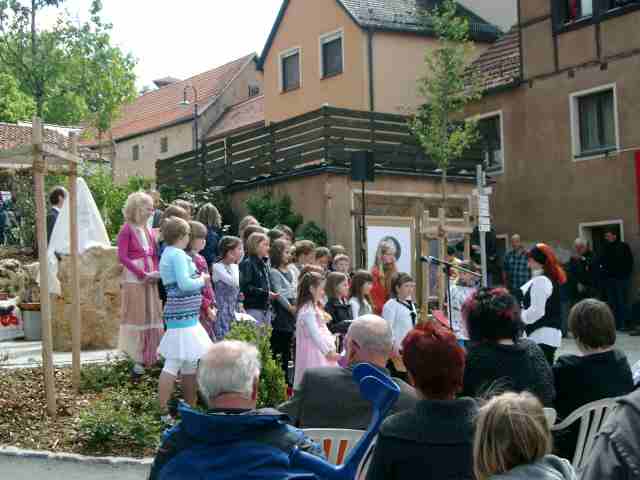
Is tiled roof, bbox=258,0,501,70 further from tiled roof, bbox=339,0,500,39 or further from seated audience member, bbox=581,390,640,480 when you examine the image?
seated audience member, bbox=581,390,640,480

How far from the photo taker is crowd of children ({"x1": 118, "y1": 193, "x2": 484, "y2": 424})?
348 inches

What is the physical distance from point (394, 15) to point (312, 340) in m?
23.8

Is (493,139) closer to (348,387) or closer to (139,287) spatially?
(139,287)

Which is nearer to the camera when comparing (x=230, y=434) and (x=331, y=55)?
(x=230, y=434)

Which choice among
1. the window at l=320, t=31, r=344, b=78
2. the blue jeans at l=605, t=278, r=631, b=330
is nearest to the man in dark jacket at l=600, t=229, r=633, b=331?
the blue jeans at l=605, t=278, r=631, b=330

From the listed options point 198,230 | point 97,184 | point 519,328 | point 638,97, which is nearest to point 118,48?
point 97,184

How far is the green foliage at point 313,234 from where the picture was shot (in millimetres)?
20172

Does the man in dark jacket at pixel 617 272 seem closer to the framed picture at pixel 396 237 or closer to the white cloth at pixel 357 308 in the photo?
the framed picture at pixel 396 237

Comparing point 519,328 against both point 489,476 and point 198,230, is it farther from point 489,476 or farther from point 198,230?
point 198,230

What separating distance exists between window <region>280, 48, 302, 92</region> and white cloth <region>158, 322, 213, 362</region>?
25.2m

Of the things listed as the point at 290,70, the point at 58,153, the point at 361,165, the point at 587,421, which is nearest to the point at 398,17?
the point at 290,70

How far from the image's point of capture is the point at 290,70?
34.1m

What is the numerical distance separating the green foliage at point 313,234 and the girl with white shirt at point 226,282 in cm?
969

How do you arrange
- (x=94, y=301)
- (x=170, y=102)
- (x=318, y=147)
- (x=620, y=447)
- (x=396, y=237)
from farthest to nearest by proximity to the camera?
(x=170, y=102), (x=318, y=147), (x=396, y=237), (x=94, y=301), (x=620, y=447)
